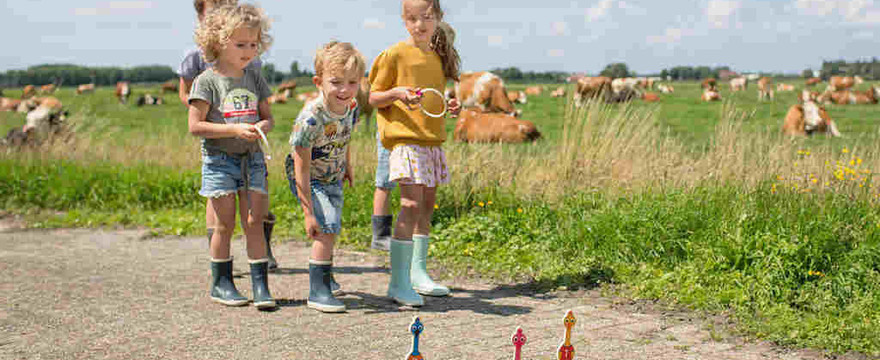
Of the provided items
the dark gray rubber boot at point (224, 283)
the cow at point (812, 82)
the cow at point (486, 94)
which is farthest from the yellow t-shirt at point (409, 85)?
the cow at point (812, 82)

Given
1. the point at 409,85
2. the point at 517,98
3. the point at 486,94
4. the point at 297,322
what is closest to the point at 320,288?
the point at 297,322

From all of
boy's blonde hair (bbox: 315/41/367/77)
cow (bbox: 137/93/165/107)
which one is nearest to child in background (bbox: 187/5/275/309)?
boy's blonde hair (bbox: 315/41/367/77)

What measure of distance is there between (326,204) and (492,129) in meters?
10.3

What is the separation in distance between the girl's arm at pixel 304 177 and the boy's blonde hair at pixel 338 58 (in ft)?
1.46

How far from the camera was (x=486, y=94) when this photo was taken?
19.9 m

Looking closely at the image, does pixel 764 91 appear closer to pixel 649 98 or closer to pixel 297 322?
pixel 649 98

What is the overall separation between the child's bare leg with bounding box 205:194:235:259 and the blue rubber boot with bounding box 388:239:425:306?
96 centimetres

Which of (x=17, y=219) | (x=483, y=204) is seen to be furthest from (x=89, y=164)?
(x=483, y=204)

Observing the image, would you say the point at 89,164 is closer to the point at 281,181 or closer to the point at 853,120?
the point at 281,181

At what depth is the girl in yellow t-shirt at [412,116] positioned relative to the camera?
477 cm

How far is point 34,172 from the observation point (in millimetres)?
9312

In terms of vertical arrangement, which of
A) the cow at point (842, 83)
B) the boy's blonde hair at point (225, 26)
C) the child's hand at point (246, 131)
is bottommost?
the child's hand at point (246, 131)

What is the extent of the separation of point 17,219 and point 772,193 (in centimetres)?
706

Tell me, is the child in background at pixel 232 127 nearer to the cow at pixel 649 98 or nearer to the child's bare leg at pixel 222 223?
the child's bare leg at pixel 222 223
